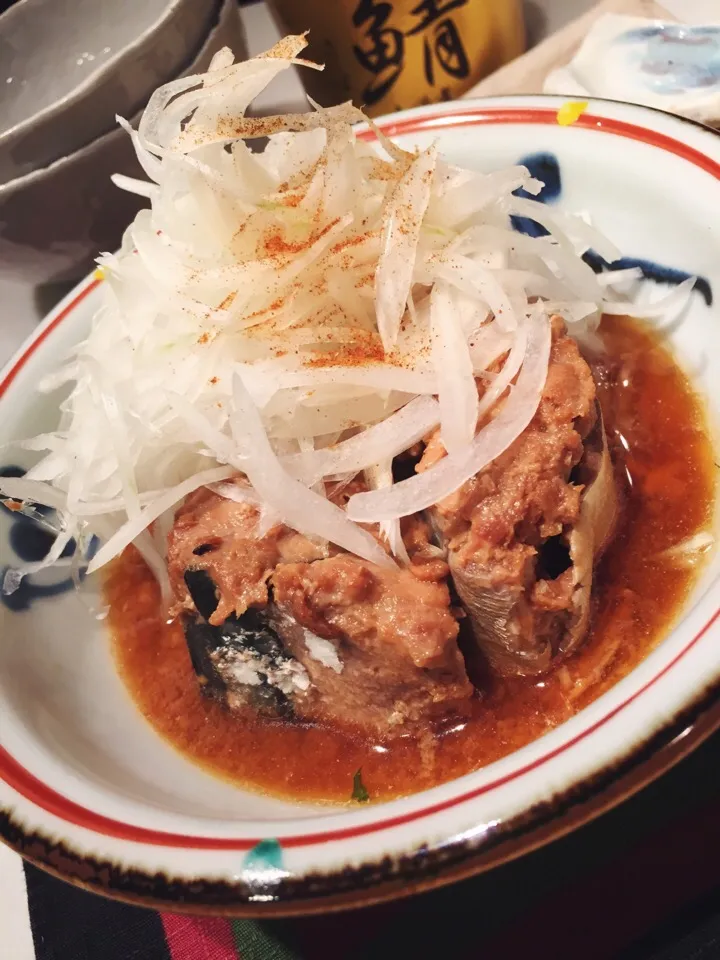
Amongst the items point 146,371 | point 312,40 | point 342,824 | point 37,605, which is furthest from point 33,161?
point 342,824

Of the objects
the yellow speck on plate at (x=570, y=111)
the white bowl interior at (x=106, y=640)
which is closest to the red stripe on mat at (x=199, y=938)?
the white bowl interior at (x=106, y=640)

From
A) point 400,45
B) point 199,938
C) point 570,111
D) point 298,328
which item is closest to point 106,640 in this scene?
point 199,938

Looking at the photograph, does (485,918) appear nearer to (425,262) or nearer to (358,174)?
(425,262)

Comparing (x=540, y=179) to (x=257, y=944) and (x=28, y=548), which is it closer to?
(x=28, y=548)

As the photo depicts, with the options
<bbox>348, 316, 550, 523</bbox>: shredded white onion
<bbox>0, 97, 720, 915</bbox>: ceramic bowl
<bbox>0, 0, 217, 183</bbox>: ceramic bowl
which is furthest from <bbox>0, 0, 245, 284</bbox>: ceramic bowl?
<bbox>348, 316, 550, 523</bbox>: shredded white onion

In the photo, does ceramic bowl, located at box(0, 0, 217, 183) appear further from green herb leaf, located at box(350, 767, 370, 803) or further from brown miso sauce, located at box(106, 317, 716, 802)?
green herb leaf, located at box(350, 767, 370, 803)

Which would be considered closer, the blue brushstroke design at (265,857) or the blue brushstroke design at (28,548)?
the blue brushstroke design at (265,857)

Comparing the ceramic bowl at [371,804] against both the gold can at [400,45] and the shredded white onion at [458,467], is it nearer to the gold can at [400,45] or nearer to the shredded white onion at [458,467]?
the shredded white onion at [458,467]

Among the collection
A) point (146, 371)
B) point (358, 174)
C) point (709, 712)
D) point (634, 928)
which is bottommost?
point (634, 928)
